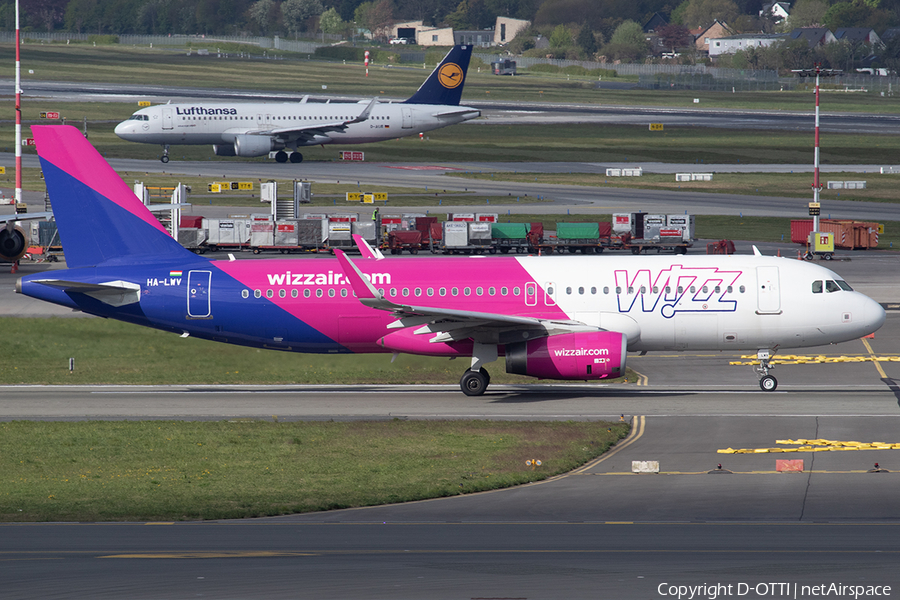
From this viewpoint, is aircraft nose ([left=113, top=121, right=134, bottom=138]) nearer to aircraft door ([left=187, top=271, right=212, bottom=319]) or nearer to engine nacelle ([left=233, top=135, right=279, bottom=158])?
engine nacelle ([left=233, top=135, right=279, bottom=158])

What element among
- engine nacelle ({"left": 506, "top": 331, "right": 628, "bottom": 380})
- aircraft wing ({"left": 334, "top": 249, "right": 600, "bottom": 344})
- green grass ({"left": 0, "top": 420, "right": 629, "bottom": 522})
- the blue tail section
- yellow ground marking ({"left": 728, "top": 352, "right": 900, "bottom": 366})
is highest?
the blue tail section

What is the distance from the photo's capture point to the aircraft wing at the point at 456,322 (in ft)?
113

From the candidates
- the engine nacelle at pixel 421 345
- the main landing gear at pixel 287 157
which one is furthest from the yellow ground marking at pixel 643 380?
the main landing gear at pixel 287 157

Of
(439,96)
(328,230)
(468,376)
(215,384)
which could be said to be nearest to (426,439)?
(468,376)

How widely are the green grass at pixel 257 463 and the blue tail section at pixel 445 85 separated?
89.4 metres

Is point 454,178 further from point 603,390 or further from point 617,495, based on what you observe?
point 617,495

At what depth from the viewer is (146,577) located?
18547 mm

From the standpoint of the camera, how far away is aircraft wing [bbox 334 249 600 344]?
34438mm

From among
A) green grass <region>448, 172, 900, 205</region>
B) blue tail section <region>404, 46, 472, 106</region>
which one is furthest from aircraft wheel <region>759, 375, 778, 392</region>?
blue tail section <region>404, 46, 472, 106</region>

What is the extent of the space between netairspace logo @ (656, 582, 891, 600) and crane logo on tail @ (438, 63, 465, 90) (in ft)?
341

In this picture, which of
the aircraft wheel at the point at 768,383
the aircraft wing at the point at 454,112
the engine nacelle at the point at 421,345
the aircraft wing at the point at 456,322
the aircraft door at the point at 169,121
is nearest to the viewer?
the aircraft wing at the point at 456,322

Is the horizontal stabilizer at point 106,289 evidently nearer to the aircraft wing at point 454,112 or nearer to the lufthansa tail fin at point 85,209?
the lufthansa tail fin at point 85,209

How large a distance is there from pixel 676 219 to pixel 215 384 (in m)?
38.0

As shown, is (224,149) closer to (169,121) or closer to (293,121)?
(169,121)
